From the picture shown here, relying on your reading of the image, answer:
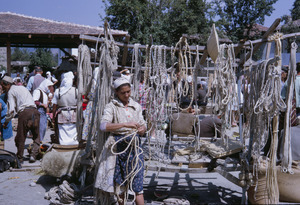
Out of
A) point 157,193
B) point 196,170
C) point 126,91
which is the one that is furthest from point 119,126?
point 157,193

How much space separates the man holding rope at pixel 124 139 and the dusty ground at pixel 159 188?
2.87ft

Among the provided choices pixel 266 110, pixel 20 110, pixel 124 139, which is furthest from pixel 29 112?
pixel 266 110

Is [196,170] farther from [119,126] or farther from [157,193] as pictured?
[119,126]

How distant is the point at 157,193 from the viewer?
4.09 metres

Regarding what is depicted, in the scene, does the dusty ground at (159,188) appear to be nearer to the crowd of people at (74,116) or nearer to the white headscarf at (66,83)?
the crowd of people at (74,116)

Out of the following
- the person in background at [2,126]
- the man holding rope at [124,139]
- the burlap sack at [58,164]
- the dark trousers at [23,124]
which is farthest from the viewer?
the dark trousers at [23,124]

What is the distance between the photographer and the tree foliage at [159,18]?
17.1 metres

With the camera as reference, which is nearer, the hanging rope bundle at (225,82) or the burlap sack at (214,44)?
the burlap sack at (214,44)

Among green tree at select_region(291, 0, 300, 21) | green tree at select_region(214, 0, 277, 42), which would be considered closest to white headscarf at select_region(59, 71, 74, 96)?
green tree at select_region(214, 0, 277, 42)

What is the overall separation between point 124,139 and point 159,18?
17181 mm

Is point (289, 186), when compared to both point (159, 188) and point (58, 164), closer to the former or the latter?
point (159, 188)

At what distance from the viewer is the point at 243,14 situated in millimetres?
26812

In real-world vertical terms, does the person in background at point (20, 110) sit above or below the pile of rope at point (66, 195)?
above

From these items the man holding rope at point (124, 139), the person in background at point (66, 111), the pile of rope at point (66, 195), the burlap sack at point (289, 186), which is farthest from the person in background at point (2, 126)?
the burlap sack at point (289, 186)
